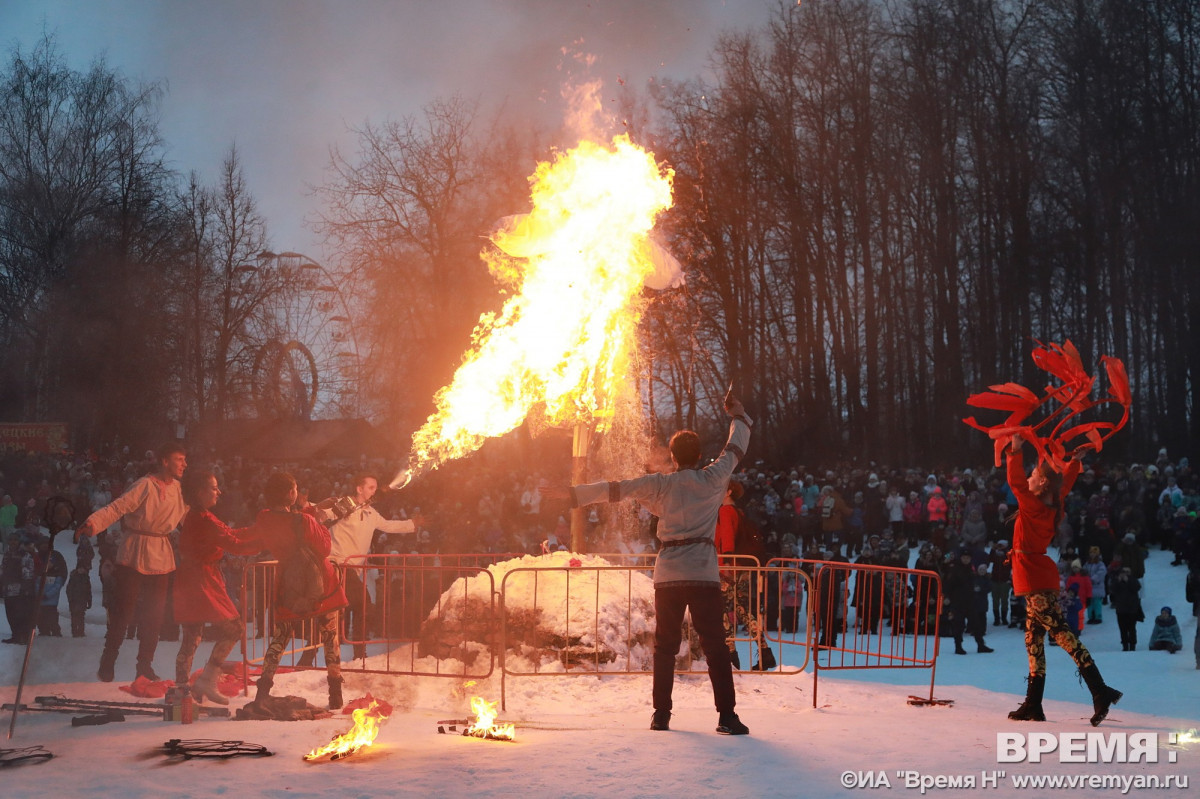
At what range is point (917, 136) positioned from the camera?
32656 millimetres

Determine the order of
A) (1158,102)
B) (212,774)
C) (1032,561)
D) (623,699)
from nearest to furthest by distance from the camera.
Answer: (212,774)
(1032,561)
(623,699)
(1158,102)

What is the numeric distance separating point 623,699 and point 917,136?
2847cm

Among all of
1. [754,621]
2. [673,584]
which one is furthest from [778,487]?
[673,584]

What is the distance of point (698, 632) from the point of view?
247 inches

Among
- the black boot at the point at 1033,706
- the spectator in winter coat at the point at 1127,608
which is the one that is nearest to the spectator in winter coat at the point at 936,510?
the spectator in winter coat at the point at 1127,608

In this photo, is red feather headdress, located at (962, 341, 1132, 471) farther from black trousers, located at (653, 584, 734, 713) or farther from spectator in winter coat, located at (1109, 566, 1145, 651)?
spectator in winter coat, located at (1109, 566, 1145, 651)

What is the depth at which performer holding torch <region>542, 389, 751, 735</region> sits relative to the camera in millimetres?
6207

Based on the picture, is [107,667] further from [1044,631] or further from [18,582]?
[1044,631]

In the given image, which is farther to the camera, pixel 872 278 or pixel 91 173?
pixel 872 278

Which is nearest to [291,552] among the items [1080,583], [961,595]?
[961,595]

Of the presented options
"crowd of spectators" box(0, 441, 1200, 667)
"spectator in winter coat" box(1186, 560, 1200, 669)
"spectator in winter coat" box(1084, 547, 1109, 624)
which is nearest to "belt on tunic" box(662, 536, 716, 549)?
"crowd of spectators" box(0, 441, 1200, 667)

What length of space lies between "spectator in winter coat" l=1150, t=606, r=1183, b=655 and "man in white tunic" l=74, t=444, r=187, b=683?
12.5 meters

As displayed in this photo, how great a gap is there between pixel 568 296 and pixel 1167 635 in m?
9.85

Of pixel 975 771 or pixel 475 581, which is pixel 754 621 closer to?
pixel 475 581
